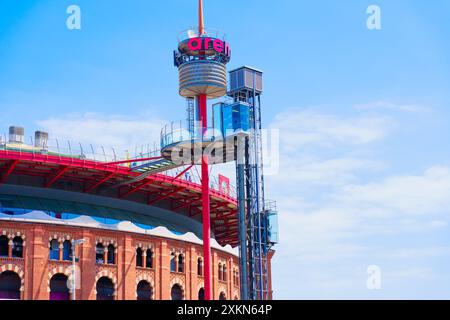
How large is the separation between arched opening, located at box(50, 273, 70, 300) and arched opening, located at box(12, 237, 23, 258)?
3.75 meters

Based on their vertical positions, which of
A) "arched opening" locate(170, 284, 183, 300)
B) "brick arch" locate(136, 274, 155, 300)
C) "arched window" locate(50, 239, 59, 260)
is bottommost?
"arched opening" locate(170, 284, 183, 300)

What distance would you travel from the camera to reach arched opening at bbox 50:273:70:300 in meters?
64.6

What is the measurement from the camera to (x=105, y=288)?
6706cm

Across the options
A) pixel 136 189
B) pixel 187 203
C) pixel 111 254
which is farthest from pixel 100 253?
pixel 187 203

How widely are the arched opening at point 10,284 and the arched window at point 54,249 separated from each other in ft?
11.1

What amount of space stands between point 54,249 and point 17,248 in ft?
10.4

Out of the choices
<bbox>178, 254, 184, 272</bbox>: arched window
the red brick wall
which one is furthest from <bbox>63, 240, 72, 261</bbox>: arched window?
<bbox>178, 254, 184, 272</bbox>: arched window

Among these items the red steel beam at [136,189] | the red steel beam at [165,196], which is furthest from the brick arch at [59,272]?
the red steel beam at [165,196]

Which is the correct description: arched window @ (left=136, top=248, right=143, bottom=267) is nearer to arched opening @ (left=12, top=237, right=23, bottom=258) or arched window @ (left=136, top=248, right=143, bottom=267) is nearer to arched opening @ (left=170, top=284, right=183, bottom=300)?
arched opening @ (left=170, top=284, right=183, bottom=300)

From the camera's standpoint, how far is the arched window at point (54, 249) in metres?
64.2

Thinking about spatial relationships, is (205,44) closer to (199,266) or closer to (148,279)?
(148,279)

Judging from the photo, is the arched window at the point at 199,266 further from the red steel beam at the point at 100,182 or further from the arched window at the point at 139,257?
the red steel beam at the point at 100,182

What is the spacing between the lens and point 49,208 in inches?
2677

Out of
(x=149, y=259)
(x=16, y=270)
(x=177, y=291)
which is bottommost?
(x=177, y=291)
